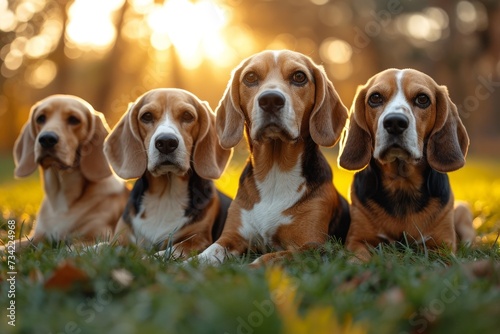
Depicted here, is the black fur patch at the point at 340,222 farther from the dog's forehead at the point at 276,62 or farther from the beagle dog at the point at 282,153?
the dog's forehead at the point at 276,62

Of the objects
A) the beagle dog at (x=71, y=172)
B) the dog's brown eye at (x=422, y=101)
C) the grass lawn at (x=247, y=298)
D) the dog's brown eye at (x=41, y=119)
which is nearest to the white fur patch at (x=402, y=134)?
the dog's brown eye at (x=422, y=101)

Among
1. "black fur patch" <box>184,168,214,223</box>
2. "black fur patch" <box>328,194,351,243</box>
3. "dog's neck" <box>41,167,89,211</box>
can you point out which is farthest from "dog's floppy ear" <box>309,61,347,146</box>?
"dog's neck" <box>41,167,89,211</box>

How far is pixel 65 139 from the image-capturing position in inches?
230

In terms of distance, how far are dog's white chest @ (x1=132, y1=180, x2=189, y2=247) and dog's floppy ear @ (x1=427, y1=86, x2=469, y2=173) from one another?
209cm

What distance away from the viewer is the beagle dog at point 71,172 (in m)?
5.78

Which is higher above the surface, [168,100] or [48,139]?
[168,100]

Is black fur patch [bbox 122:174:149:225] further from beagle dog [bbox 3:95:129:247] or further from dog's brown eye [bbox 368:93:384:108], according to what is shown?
dog's brown eye [bbox 368:93:384:108]

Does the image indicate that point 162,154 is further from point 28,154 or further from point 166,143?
point 28,154

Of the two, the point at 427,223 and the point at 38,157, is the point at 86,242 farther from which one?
the point at 427,223

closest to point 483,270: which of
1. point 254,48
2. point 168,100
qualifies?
point 168,100

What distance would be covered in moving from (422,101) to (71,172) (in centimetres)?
332

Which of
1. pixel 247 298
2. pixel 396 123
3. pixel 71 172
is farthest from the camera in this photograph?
pixel 71 172

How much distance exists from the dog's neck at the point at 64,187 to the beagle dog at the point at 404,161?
258 cm

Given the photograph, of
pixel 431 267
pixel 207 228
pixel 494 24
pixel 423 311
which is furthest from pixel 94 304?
pixel 494 24
